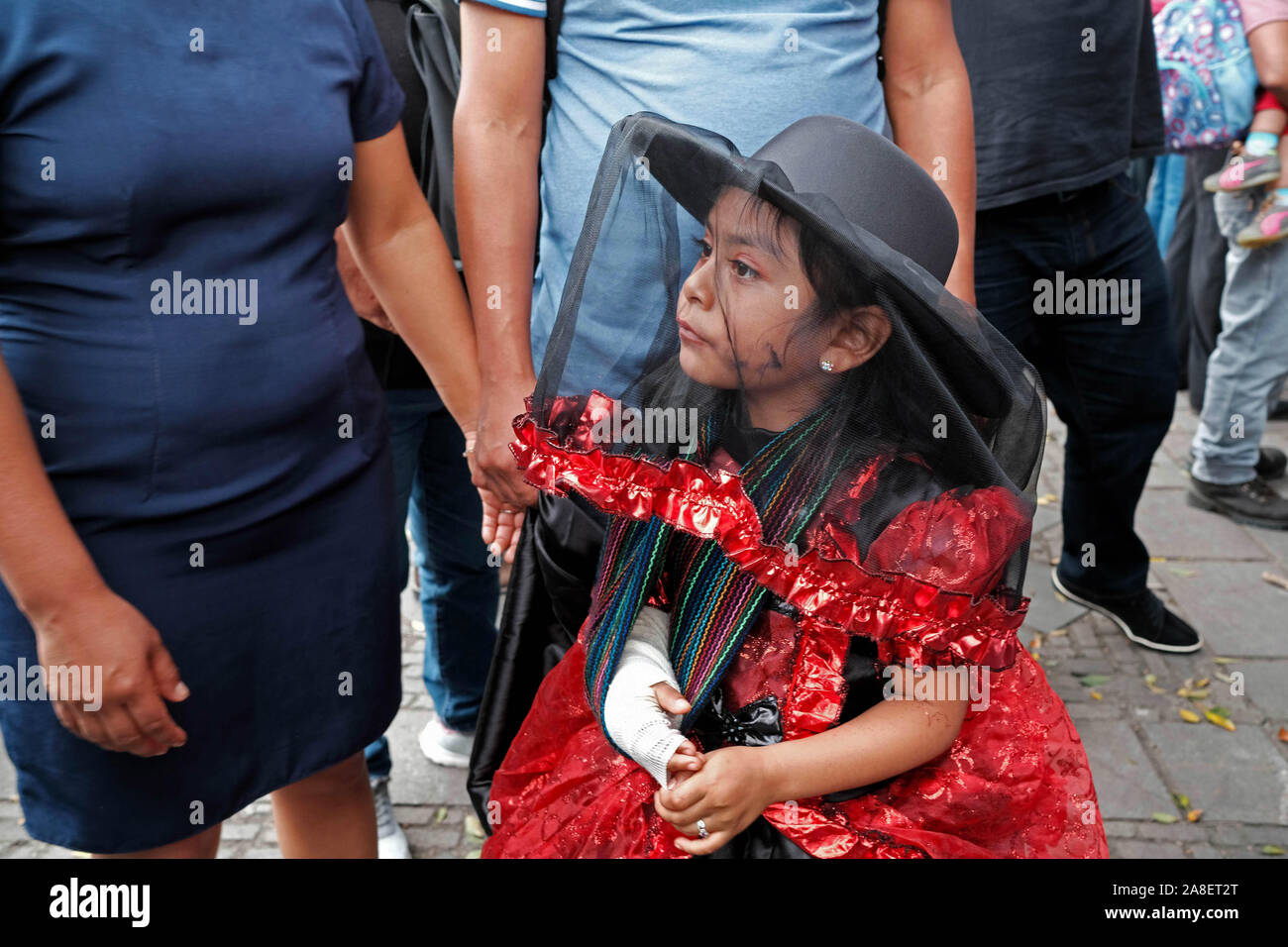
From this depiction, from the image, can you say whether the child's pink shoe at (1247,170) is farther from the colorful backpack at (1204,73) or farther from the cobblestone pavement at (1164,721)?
the cobblestone pavement at (1164,721)

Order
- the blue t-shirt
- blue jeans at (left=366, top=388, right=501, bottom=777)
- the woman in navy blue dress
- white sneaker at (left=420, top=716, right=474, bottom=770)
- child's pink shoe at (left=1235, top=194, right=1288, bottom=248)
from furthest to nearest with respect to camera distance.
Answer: child's pink shoe at (left=1235, top=194, right=1288, bottom=248)
white sneaker at (left=420, top=716, right=474, bottom=770)
blue jeans at (left=366, top=388, right=501, bottom=777)
the blue t-shirt
the woman in navy blue dress

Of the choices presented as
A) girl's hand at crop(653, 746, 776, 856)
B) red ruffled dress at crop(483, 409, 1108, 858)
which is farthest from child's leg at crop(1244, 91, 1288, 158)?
girl's hand at crop(653, 746, 776, 856)

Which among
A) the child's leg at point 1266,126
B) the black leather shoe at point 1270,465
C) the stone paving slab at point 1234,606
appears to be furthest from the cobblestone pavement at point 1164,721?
the child's leg at point 1266,126

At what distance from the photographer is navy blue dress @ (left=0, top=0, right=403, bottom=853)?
4.43ft

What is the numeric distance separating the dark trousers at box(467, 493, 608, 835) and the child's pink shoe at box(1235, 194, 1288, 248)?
3278mm

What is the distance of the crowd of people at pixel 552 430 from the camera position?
1.22 meters

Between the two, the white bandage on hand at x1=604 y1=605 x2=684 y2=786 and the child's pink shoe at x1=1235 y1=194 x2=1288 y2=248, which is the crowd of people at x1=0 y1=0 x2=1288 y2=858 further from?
the child's pink shoe at x1=1235 y1=194 x2=1288 y2=248

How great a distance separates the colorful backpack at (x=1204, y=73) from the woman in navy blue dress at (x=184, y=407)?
113 inches

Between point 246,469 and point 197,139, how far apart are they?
17.9 inches

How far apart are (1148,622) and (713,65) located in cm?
257

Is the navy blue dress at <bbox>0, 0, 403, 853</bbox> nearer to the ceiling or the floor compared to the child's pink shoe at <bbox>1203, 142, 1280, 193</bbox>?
nearer to the floor

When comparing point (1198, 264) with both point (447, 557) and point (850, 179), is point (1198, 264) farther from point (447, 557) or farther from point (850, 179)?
point (850, 179)
